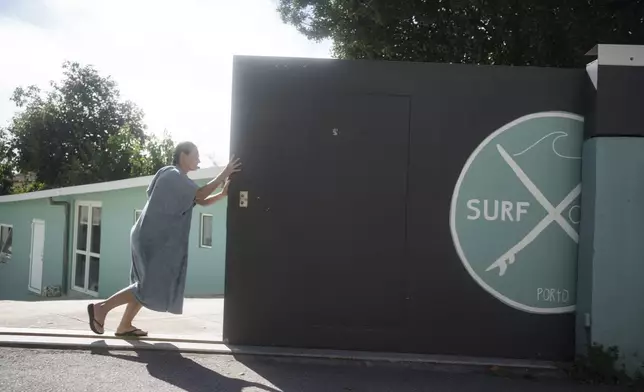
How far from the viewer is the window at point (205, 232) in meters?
12.7


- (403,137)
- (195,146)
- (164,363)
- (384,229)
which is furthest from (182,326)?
(403,137)

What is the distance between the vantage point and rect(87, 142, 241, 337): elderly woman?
4840 mm

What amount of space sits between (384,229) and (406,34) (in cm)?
749

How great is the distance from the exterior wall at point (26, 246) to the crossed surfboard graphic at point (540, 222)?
46.3ft

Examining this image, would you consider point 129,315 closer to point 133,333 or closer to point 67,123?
point 133,333

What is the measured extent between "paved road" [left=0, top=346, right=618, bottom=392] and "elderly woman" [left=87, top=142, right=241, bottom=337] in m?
0.40

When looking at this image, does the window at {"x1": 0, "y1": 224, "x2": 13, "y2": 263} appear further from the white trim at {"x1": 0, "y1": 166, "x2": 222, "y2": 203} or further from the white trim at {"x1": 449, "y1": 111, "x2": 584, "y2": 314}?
the white trim at {"x1": 449, "y1": 111, "x2": 584, "y2": 314}

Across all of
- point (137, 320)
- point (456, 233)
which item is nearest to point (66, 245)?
point (137, 320)

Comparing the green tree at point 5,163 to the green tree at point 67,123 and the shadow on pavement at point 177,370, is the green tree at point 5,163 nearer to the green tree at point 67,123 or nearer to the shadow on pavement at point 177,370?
the green tree at point 67,123

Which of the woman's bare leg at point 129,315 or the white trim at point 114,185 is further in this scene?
the white trim at point 114,185

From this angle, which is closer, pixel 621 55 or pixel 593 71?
pixel 621 55

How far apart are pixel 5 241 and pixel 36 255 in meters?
4.41

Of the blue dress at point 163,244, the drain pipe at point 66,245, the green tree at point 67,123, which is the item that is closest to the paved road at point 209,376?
the blue dress at point 163,244

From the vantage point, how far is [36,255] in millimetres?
18172
